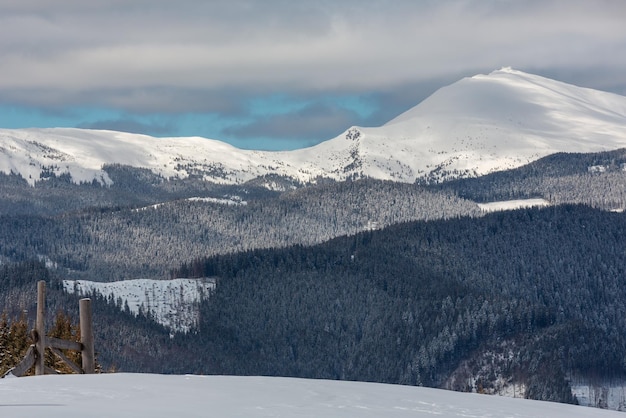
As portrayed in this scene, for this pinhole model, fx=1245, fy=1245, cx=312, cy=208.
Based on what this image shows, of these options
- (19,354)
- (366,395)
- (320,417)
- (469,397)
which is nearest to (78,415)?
(320,417)

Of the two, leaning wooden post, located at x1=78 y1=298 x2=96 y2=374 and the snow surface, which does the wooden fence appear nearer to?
leaning wooden post, located at x1=78 y1=298 x2=96 y2=374

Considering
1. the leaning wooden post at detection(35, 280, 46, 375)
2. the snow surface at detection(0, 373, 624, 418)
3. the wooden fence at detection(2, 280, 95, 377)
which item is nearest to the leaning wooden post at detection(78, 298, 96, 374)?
the wooden fence at detection(2, 280, 95, 377)

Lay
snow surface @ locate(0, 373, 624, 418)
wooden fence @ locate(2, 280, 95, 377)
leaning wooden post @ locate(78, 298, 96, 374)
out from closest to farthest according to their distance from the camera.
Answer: snow surface @ locate(0, 373, 624, 418) < wooden fence @ locate(2, 280, 95, 377) < leaning wooden post @ locate(78, 298, 96, 374)

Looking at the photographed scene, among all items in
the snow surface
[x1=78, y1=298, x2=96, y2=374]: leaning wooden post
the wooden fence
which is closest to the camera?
the snow surface

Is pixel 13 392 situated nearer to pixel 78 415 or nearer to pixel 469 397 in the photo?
pixel 78 415

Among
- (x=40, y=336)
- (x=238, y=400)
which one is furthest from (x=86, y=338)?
(x=238, y=400)

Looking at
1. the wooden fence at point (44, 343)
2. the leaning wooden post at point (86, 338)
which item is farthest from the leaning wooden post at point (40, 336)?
the leaning wooden post at point (86, 338)

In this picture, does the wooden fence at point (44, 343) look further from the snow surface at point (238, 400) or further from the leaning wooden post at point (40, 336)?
the snow surface at point (238, 400)

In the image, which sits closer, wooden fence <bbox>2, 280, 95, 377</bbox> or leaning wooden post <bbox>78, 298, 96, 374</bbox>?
wooden fence <bbox>2, 280, 95, 377</bbox>

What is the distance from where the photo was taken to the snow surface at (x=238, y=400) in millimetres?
21312

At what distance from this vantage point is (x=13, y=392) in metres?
22.8

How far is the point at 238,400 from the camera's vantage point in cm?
2291

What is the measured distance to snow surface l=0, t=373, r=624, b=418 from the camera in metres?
21.3

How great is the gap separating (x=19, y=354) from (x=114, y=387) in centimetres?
4844
